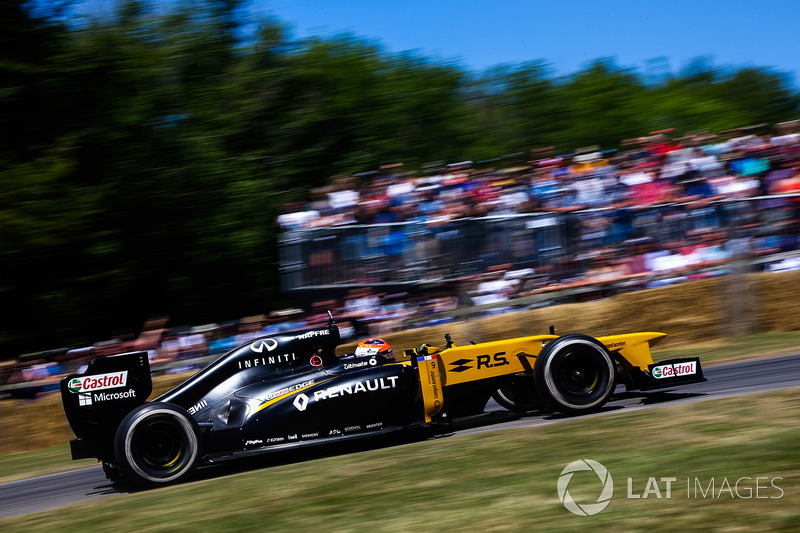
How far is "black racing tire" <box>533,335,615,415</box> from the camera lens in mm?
7535

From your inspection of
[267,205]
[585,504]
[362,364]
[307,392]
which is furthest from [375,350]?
[267,205]

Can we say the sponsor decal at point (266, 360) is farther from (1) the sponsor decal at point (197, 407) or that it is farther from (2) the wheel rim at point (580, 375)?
(2) the wheel rim at point (580, 375)

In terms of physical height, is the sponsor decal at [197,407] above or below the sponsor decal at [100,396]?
below

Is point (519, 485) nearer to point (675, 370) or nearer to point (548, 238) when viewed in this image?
point (675, 370)

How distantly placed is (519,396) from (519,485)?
9.81 feet

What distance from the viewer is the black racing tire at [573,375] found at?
7.54 m

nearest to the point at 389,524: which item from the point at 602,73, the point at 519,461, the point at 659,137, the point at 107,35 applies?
the point at 519,461

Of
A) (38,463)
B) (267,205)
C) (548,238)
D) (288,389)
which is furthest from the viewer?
(267,205)

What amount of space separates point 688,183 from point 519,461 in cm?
851

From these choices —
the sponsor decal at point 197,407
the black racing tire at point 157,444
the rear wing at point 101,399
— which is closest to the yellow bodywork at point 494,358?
the sponsor decal at point 197,407

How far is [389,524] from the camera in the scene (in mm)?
5043

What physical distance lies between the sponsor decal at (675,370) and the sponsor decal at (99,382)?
15.5ft

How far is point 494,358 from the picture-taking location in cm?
788

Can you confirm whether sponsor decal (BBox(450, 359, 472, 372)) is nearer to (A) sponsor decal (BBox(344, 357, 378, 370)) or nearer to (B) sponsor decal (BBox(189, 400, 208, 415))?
(A) sponsor decal (BBox(344, 357, 378, 370))
